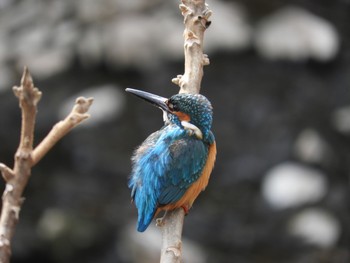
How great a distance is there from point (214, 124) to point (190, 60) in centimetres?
328

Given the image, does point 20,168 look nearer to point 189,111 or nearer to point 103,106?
point 189,111

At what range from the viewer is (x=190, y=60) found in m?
2.04

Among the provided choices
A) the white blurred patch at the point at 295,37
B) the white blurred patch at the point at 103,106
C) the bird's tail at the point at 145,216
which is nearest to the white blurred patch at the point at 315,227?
the white blurred patch at the point at 295,37

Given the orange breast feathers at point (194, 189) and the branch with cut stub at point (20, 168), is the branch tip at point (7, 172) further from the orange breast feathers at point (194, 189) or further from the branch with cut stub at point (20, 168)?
the orange breast feathers at point (194, 189)

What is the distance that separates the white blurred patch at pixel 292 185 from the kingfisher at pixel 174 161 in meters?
2.74

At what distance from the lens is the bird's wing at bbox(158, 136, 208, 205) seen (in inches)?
88.0

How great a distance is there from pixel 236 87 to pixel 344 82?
0.83 meters

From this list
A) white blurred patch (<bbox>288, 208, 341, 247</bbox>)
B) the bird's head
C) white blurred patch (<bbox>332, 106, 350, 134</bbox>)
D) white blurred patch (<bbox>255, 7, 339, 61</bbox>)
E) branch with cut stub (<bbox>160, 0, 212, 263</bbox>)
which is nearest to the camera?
branch with cut stub (<bbox>160, 0, 212, 263</bbox>)

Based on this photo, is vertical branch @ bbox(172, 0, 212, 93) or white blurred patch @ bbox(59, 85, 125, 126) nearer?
vertical branch @ bbox(172, 0, 212, 93)

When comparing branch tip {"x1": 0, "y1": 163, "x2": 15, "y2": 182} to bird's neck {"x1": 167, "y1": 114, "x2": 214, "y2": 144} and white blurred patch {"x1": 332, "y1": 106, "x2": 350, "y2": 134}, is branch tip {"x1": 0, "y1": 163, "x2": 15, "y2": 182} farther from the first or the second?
white blurred patch {"x1": 332, "y1": 106, "x2": 350, "y2": 134}

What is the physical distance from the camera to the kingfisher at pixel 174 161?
2221 millimetres

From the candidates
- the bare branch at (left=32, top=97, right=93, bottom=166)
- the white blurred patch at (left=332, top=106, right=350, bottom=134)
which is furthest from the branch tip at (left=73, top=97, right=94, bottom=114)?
the white blurred patch at (left=332, top=106, right=350, bottom=134)

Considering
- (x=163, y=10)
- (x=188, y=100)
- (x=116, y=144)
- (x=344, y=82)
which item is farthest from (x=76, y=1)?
(x=188, y=100)

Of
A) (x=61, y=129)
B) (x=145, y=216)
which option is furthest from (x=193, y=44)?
(x=145, y=216)
